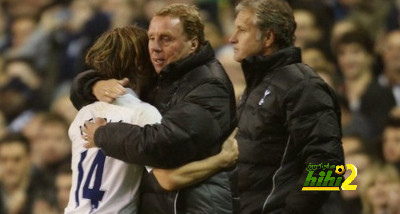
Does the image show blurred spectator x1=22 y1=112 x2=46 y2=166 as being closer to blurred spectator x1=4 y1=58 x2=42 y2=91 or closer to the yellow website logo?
blurred spectator x1=4 y1=58 x2=42 y2=91

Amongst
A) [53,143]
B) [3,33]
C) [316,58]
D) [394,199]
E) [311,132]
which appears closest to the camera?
[311,132]

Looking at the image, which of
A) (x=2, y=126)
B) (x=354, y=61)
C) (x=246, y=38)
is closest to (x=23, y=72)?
(x=2, y=126)

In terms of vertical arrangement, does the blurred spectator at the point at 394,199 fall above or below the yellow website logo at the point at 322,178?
below

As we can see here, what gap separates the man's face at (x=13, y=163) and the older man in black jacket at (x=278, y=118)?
387 centimetres

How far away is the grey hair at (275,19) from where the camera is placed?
3.75 m

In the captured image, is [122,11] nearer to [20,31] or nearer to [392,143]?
[20,31]

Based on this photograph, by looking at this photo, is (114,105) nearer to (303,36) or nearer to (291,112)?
(291,112)

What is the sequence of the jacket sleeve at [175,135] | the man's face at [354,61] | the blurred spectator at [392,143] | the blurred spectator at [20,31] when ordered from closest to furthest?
the jacket sleeve at [175,135] → the blurred spectator at [392,143] → the man's face at [354,61] → the blurred spectator at [20,31]

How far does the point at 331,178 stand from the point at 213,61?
666 millimetres

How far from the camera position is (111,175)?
3.18 meters

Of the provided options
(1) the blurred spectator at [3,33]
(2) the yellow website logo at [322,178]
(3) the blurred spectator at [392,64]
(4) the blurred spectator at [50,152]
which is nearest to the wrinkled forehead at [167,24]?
(2) the yellow website logo at [322,178]

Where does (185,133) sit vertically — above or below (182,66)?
below

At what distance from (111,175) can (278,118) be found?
747 mm

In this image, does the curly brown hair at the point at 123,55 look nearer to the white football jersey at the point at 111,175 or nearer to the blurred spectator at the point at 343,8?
the white football jersey at the point at 111,175
